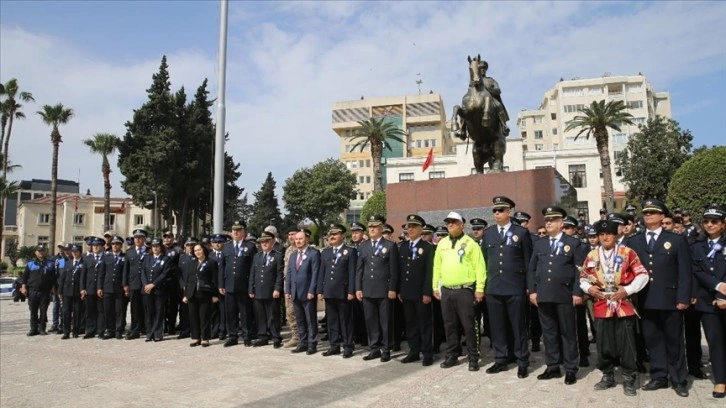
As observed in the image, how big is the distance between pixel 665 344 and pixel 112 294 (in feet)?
30.3

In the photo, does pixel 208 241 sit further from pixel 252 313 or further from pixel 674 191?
pixel 674 191

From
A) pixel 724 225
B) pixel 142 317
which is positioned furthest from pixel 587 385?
pixel 142 317

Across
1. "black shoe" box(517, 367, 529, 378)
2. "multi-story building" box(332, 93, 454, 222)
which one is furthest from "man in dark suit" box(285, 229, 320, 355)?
"multi-story building" box(332, 93, 454, 222)

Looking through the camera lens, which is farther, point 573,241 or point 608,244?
point 573,241

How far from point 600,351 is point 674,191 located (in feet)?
71.2

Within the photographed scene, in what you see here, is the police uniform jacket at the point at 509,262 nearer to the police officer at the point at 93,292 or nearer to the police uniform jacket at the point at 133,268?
the police uniform jacket at the point at 133,268

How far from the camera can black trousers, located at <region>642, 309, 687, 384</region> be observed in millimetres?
5133

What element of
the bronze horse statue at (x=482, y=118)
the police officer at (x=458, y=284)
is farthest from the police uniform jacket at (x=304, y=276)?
the bronze horse statue at (x=482, y=118)

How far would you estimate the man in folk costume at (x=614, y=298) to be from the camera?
5.12 m

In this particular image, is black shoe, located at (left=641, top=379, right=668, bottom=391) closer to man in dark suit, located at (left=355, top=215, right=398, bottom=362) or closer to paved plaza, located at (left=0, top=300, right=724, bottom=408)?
paved plaza, located at (left=0, top=300, right=724, bottom=408)

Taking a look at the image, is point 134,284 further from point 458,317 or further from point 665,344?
point 665,344

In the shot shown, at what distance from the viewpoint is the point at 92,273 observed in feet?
34.4

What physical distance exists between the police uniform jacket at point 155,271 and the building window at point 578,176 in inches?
1809

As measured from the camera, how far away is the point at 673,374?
5.14 m
